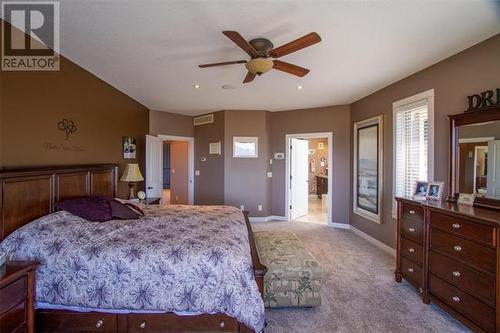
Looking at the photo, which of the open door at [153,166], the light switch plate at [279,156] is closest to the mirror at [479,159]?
the light switch plate at [279,156]

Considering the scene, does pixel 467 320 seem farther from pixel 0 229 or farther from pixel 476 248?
pixel 0 229

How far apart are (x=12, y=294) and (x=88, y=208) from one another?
103cm

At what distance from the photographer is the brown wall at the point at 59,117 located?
7.25 feet

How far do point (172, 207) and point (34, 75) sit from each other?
203 centimetres

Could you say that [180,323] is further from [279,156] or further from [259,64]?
[279,156]

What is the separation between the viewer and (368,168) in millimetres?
4656

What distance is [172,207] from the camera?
3436mm

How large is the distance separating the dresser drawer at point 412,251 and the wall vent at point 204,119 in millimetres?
4601

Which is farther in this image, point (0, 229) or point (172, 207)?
point (172, 207)

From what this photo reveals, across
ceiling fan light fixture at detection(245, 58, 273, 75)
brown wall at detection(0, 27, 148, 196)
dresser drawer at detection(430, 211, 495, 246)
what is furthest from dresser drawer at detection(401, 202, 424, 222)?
brown wall at detection(0, 27, 148, 196)

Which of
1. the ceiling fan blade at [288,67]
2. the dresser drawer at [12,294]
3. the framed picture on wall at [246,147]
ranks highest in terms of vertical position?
the ceiling fan blade at [288,67]

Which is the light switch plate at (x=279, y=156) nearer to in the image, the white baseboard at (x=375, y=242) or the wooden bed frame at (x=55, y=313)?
the white baseboard at (x=375, y=242)

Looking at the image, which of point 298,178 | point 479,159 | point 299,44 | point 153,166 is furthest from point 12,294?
point 298,178

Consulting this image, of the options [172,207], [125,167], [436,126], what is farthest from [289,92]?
[125,167]
